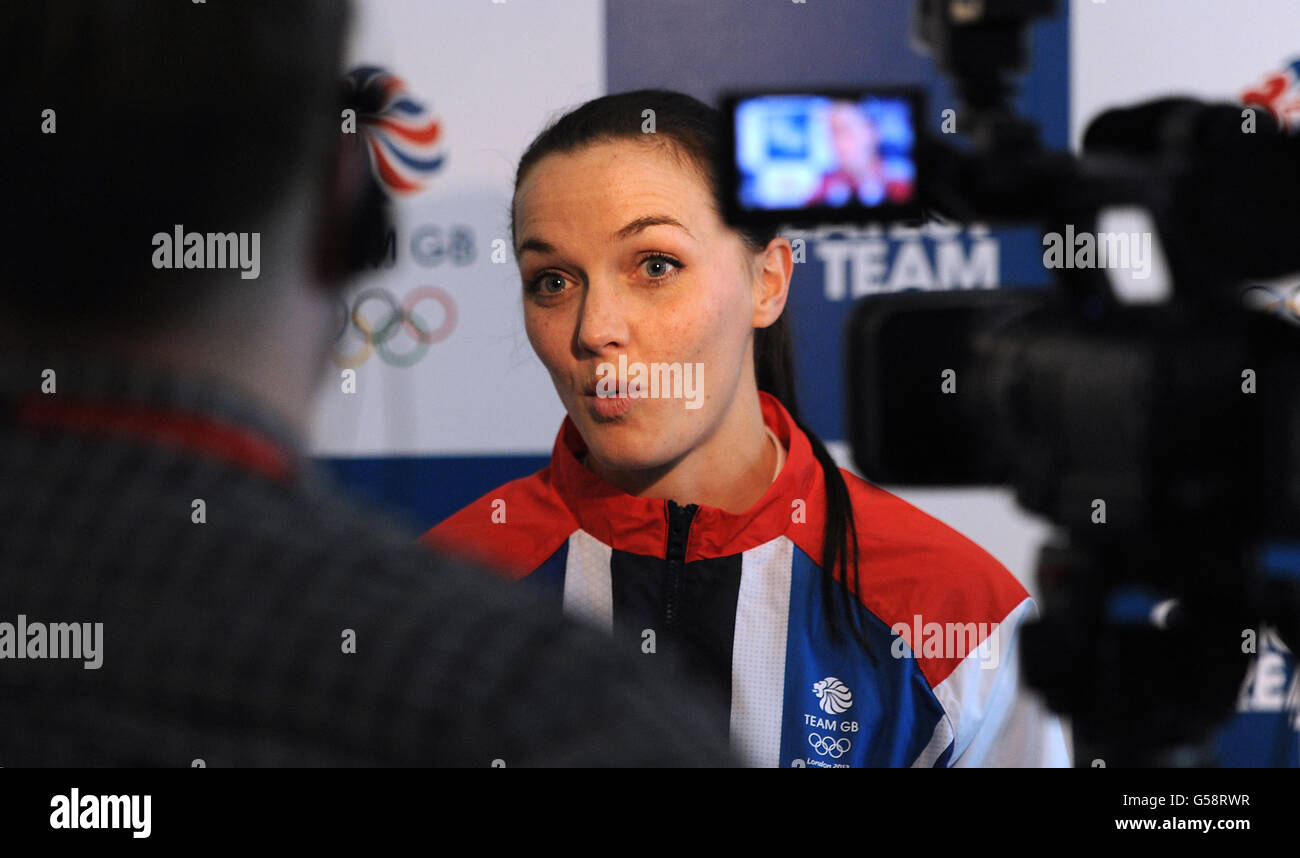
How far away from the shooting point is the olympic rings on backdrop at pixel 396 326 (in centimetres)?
180

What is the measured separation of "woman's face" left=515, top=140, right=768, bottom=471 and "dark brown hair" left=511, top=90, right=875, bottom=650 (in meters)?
0.02

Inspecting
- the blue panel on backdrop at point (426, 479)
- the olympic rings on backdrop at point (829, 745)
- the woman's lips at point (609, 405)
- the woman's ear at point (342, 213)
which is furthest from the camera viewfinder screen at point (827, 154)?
the blue panel on backdrop at point (426, 479)

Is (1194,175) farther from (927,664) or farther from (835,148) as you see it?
(927,664)

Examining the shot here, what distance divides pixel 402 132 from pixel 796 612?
0.86 metres

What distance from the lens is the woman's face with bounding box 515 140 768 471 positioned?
152 cm

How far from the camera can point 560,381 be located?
1.58 m

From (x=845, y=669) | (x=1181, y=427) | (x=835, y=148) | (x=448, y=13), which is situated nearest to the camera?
(x=1181, y=427)

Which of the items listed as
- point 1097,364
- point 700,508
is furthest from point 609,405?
point 1097,364

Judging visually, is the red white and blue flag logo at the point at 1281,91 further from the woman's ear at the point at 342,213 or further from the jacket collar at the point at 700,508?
the woman's ear at the point at 342,213

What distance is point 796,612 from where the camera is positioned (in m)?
1.49

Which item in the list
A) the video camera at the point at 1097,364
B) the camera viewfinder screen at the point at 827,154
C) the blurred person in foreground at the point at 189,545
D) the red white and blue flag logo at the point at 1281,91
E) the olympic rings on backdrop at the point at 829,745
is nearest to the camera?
the blurred person in foreground at the point at 189,545

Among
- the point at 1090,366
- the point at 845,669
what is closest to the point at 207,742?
the point at 1090,366

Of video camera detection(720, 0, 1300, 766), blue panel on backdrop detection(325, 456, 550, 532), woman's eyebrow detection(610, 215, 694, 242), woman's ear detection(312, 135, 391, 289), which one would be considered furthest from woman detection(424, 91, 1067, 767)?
woman's ear detection(312, 135, 391, 289)
